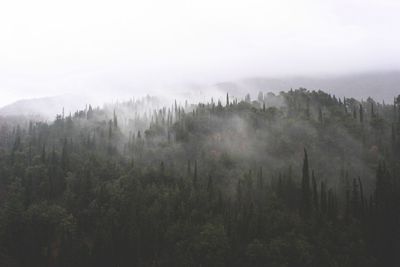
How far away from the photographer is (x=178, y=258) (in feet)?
390

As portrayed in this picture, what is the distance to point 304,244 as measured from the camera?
11812cm

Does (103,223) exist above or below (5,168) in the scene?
below

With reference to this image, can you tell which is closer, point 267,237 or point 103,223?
point 267,237

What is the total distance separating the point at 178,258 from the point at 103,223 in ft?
117

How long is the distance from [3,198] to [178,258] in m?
81.0

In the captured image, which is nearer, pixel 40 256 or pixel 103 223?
pixel 40 256

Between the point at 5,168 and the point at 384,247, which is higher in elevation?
the point at 5,168

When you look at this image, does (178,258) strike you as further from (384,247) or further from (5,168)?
(5,168)

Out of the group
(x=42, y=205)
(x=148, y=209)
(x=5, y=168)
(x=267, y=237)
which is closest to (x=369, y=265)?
(x=267, y=237)

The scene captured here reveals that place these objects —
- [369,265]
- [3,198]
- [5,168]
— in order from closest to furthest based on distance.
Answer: [369,265] → [3,198] → [5,168]

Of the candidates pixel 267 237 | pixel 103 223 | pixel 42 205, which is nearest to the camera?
pixel 267 237

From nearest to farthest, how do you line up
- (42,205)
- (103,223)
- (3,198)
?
(103,223)
(42,205)
(3,198)

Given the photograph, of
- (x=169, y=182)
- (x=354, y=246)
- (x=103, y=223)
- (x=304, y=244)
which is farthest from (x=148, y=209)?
(x=354, y=246)

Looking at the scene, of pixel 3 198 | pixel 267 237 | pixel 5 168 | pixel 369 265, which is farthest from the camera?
pixel 5 168
